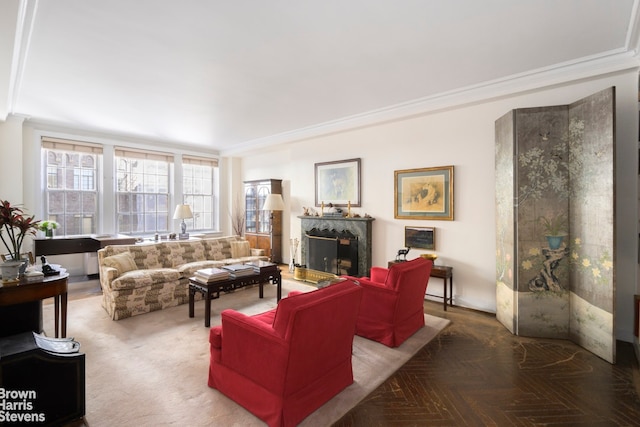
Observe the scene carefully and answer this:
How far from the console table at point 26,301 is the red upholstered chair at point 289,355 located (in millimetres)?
1645

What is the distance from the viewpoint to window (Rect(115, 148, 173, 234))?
6.95m

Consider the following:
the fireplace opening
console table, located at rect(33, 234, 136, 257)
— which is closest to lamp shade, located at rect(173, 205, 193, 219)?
console table, located at rect(33, 234, 136, 257)

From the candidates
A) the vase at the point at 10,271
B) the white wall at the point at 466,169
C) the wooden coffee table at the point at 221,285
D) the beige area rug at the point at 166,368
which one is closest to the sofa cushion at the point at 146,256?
the beige area rug at the point at 166,368

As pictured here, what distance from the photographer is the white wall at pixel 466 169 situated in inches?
A: 130

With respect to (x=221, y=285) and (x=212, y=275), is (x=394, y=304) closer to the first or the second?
(x=221, y=285)

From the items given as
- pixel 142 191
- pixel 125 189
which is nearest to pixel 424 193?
pixel 142 191

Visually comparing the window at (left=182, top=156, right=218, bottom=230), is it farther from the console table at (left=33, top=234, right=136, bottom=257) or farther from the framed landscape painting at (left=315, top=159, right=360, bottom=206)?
the framed landscape painting at (left=315, top=159, right=360, bottom=206)

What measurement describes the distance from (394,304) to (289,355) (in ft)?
5.15

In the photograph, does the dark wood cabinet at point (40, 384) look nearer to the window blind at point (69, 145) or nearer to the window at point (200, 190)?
the window blind at point (69, 145)

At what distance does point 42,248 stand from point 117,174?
2.17 metres

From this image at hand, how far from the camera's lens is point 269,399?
2.05 m

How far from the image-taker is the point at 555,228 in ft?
11.1

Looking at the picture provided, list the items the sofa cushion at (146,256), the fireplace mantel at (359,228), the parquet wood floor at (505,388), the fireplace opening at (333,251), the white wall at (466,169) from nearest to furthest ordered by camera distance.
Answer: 1. the parquet wood floor at (505,388)
2. the white wall at (466,169)
3. the sofa cushion at (146,256)
4. the fireplace mantel at (359,228)
5. the fireplace opening at (333,251)

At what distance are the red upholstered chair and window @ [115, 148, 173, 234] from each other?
5.92m
